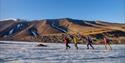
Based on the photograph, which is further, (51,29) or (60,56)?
(51,29)

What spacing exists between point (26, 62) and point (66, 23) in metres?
56.9

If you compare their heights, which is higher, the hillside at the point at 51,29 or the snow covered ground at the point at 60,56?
the snow covered ground at the point at 60,56

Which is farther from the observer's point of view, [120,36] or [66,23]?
[66,23]

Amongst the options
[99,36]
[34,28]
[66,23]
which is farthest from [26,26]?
[99,36]

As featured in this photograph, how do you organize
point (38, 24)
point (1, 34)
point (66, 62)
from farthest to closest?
point (38, 24)
point (1, 34)
point (66, 62)

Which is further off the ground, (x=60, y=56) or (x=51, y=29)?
(x=60, y=56)

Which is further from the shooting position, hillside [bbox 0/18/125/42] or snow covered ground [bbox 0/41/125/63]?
hillside [bbox 0/18/125/42]

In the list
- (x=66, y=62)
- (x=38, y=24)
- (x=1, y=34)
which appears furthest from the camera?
(x=38, y=24)

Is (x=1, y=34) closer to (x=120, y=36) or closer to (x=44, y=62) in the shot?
(x=120, y=36)

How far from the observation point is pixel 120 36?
52.7 m

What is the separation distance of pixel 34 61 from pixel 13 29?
54.6 metres

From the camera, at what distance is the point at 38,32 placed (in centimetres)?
6675

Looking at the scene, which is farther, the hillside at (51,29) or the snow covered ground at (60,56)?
the hillside at (51,29)

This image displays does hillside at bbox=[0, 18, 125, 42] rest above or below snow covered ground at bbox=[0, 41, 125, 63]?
below
